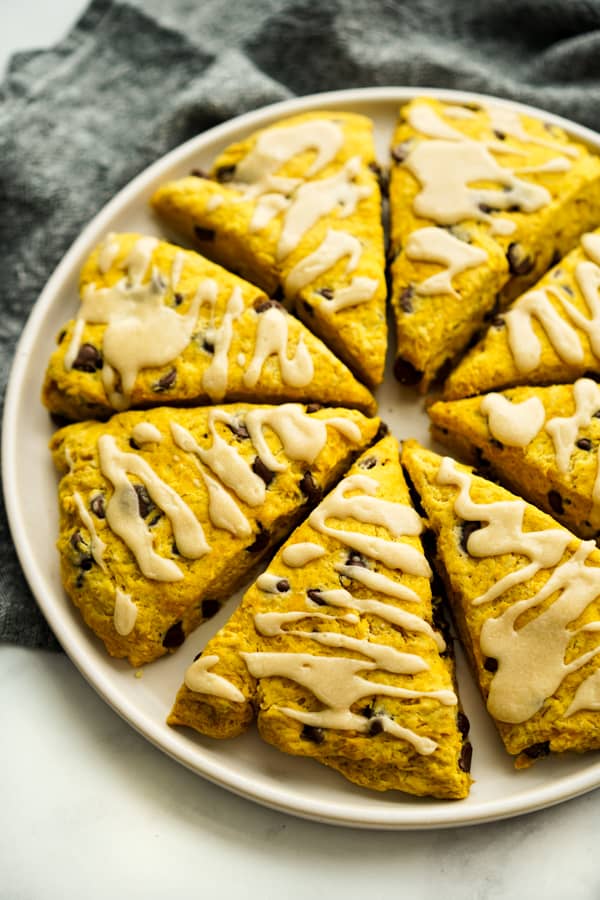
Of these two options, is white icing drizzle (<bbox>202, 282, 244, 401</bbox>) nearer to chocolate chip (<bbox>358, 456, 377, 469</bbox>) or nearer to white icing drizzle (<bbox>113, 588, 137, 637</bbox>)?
chocolate chip (<bbox>358, 456, 377, 469</bbox>)

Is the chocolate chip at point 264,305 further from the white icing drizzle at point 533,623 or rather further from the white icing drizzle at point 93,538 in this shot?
the white icing drizzle at point 533,623

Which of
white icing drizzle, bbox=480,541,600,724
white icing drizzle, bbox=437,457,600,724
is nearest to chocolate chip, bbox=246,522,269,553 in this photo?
white icing drizzle, bbox=437,457,600,724

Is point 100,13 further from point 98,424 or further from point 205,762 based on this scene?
point 205,762

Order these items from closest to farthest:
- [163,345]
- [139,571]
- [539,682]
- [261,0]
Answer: [539,682], [139,571], [163,345], [261,0]

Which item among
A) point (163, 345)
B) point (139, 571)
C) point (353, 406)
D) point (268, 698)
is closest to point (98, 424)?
point (163, 345)

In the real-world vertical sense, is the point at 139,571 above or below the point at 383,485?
below

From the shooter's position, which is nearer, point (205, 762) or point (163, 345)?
point (205, 762)

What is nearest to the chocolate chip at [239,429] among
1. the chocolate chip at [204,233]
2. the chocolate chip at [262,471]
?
the chocolate chip at [262,471]

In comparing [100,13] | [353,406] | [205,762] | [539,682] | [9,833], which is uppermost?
[100,13]
